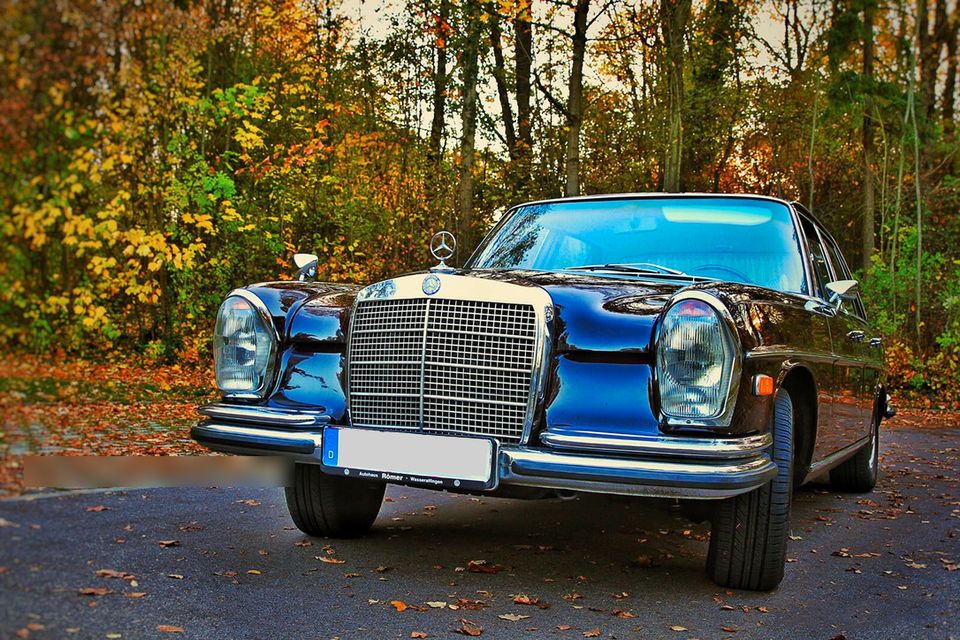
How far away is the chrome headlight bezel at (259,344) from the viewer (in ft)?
12.8

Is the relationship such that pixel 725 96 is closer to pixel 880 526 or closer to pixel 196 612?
pixel 880 526

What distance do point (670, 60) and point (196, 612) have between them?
13325mm

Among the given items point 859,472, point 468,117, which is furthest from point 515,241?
point 468,117

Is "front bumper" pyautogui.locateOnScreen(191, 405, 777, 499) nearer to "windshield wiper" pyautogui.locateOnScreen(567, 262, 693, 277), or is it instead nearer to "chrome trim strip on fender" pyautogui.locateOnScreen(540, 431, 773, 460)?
"chrome trim strip on fender" pyautogui.locateOnScreen(540, 431, 773, 460)

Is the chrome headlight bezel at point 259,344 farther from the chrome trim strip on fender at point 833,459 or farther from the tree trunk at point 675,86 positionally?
the tree trunk at point 675,86

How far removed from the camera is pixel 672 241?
4758 millimetres

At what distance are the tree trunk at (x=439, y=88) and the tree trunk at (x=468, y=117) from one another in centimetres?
43

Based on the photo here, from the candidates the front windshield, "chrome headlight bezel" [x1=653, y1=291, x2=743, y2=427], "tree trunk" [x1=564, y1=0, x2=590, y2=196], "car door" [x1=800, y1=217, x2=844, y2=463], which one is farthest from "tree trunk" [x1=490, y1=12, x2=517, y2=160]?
"chrome headlight bezel" [x1=653, y1=291, x2=743, y2=427]

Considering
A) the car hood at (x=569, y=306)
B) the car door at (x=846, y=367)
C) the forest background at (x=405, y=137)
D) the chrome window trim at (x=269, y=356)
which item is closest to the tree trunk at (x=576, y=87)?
the forest background at (x=405, y=137)

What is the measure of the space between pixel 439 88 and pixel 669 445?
16080 mm

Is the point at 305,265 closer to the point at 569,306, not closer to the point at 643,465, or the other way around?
the point at 569,306

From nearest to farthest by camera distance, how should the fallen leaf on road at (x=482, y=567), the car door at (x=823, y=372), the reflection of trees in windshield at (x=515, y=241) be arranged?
the fallen leaf on road at (x=482, y=567) → the car door at (x=823, y=372) → the reflection of trees in windshield at (x=515, y=241)

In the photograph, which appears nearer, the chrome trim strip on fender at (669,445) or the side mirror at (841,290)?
the chrome trim strip on fender at (669,445)

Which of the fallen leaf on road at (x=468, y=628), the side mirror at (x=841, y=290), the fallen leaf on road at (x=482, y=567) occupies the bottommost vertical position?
the fallen leaf on road at (x=482, y=567)
